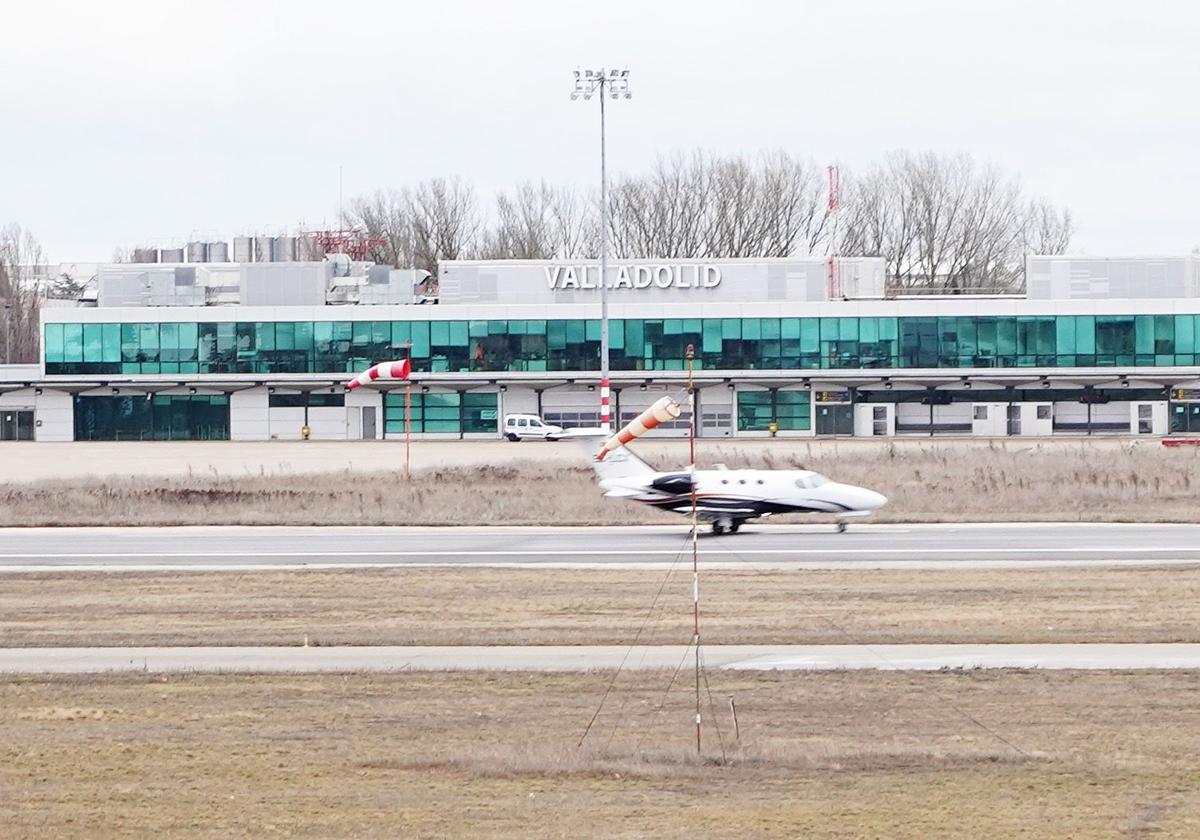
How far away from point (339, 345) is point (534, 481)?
3925cm

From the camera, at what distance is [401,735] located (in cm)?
1777

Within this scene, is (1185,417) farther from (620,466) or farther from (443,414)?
(620,466)

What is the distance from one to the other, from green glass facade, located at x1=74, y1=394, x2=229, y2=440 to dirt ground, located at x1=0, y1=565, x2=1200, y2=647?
6246 centimetres

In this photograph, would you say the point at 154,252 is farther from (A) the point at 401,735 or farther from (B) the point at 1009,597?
(A) the point at 401,735

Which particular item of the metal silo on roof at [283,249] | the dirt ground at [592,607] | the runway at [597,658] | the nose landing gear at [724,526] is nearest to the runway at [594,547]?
the nose landing gear at [724,526]

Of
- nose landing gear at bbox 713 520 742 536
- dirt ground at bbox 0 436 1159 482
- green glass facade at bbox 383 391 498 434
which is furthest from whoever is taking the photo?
green glass facade at bbox 383 391 498 434

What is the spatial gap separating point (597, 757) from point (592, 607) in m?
10.5

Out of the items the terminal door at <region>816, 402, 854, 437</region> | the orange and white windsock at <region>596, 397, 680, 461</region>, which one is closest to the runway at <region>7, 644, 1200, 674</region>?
the orange and white windsock at <region>596, 397, 680, 461</region>

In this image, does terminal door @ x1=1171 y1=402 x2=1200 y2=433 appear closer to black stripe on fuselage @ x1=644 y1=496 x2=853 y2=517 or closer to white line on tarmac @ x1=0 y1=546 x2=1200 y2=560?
black stripe on fuselage @ x1=644 y1=496 x2=853 y2=517

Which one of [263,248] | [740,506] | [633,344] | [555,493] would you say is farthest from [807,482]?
[263,248]

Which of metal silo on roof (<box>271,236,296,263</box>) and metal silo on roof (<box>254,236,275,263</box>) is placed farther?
metal silo on roof (<box>254,236,275,263</box>)

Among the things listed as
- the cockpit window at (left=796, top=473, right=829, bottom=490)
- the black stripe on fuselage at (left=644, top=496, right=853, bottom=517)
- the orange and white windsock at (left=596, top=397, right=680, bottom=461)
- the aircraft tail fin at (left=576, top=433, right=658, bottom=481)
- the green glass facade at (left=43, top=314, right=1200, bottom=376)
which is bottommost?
the black stripe on fuselage at (left=644, top=496, right=853, bottom=517)

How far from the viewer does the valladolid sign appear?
91.5 meters

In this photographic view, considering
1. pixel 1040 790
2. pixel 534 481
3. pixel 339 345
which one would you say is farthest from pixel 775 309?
pixel 1040 790
